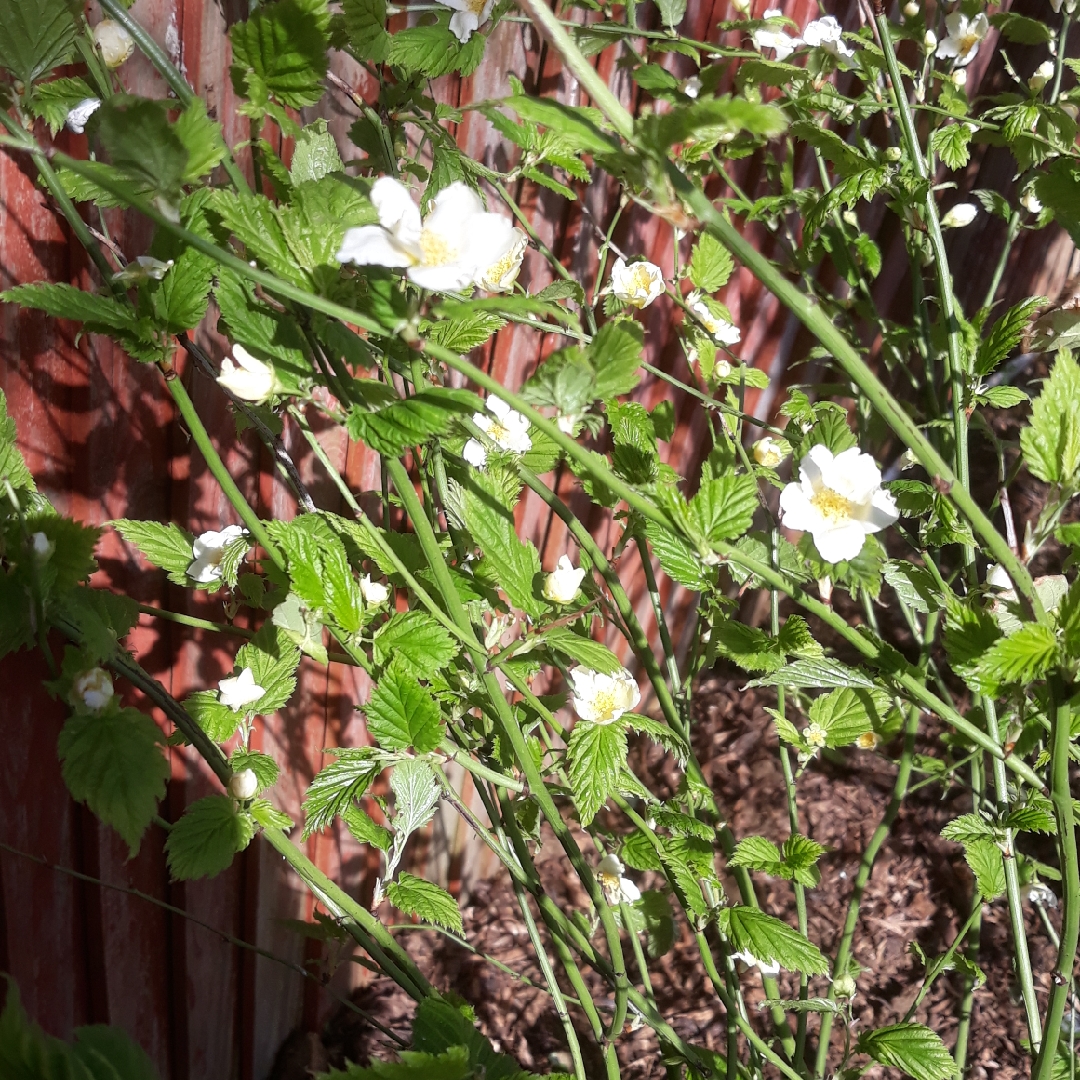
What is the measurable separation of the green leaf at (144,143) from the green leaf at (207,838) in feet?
1.83

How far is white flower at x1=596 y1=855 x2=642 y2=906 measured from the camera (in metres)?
1.14

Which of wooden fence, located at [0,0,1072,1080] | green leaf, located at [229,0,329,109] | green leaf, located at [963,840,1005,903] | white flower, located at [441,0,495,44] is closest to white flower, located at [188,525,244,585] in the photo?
wooden fence, located at [0,0,1072,1080]

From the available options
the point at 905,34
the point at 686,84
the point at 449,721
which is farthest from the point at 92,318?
the point at 905,34

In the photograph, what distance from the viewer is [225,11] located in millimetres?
944

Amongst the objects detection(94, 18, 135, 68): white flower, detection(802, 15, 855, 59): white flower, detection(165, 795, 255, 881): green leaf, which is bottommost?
detection(165, 795, 255, 881): green leaf

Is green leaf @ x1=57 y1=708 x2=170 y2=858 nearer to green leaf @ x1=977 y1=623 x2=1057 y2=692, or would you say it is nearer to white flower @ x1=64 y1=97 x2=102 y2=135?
white flower @ x1=64 y1=97 x2=102 y2=135

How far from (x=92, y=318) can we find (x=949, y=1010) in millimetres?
2024

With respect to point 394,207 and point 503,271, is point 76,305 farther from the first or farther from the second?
point 503,271

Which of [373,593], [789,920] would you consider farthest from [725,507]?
[789,920]

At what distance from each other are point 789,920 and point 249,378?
179 cm

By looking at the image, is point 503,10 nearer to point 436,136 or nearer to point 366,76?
point 436,136

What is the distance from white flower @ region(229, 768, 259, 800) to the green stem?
69 centimetres

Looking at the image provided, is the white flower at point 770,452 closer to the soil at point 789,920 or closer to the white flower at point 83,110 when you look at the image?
the soil at point 789,920

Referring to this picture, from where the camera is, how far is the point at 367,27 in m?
0.75
